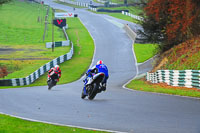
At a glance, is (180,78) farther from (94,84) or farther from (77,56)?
(77,56)

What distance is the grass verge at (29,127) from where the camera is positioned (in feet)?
31.8

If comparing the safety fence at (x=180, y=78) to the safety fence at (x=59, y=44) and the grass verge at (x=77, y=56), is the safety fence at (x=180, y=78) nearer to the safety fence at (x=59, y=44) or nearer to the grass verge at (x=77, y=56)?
the grass verge at (x=77, y=56)

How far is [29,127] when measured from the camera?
10.1m

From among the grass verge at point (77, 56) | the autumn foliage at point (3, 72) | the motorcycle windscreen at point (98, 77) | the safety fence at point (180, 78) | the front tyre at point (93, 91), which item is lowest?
the grass verge at point (77, 56)

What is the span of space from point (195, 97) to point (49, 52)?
38364mm

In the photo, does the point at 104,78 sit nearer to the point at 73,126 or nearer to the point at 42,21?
the point at 73,126

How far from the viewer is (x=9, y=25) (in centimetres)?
8038

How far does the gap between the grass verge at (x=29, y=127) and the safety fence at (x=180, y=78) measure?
1132 centimetres

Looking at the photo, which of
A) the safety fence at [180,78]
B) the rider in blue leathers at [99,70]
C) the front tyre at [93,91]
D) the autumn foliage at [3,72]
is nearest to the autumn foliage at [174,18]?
the safety fence at [180,78]

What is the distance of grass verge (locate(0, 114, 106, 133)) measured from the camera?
31.8 ft

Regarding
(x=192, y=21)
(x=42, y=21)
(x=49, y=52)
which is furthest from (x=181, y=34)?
(x=42, y=21)

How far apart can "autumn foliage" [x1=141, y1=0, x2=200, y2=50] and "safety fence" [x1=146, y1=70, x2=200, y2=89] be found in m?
5.34

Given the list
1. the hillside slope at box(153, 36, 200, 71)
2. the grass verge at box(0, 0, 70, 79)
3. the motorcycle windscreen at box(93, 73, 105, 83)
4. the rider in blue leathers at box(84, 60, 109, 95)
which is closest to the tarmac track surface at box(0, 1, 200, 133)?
the motorcycle windscreen at box(93, 73, 105, 83)

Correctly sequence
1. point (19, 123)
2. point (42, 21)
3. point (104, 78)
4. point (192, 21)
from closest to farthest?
point (19, 123) → point (104, 78) → point (192, 21) → point (42, 21)
